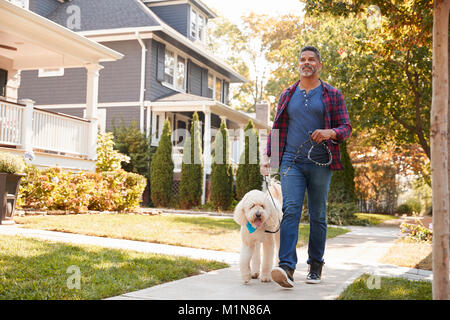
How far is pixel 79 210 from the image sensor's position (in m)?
10.2

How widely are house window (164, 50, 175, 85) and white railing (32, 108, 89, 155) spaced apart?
25.8 ft

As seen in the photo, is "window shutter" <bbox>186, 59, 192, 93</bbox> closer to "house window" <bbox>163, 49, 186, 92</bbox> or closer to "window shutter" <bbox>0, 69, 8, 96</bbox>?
"house window" <bbox>163, 49, 186, 92</bbox>

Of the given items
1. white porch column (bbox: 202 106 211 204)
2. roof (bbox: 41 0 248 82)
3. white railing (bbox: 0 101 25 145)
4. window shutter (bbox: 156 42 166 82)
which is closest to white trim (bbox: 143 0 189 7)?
roof (bbox: 41 0 248 82)

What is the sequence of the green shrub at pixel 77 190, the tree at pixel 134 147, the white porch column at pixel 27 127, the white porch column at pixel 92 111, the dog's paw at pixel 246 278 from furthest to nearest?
the tree at pixel 134 147, the white porch column at pixel 92 111, the white porch column at pixel 27 127, the green shrub at pixel 77 190, the dog's paw at pixel 246 278

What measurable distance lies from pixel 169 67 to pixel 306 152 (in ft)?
55.0

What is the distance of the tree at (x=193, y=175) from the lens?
16.8 meters

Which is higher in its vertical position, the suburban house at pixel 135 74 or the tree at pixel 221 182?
the suburban house at pixel 135 74

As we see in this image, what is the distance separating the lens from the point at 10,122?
34.5 ft

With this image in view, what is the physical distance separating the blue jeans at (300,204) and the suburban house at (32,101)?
24.5ft

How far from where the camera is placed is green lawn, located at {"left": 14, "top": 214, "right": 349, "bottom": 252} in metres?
7.27

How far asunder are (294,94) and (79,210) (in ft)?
23.1

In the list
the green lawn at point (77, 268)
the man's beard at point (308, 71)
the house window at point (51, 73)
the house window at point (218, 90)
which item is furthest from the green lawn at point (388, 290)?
the house window at point (218, 90)

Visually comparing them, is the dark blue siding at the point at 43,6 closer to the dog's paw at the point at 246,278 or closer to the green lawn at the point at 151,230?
the green lawn at the point at 151,230
